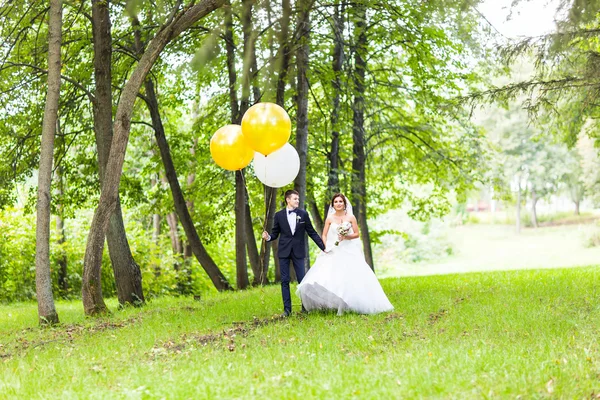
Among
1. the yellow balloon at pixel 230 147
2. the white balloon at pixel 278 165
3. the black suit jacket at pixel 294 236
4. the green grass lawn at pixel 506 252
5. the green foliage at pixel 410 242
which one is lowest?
the green grass lawn at pixel 506 252

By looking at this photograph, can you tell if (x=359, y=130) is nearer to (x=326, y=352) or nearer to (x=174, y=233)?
(x=174, y=233)

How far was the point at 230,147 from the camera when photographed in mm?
9922

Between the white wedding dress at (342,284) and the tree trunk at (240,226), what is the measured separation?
5652mm

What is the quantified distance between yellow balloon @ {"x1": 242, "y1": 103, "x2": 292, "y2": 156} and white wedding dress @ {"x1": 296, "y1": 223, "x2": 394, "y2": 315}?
1.77m

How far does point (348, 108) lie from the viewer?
15.5 meters

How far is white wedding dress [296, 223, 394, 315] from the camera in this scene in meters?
9.83

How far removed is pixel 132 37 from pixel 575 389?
41.0 feet

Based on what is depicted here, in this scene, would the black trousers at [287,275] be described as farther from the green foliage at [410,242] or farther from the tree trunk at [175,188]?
the green foliage at [410,242]

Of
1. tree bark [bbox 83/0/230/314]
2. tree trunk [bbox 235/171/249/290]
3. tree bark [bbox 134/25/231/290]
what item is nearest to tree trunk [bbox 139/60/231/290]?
tree bark [bbox 134/25/231/290]

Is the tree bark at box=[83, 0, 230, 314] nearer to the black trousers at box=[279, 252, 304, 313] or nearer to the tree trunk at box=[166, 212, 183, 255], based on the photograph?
the black trousers at box=[279, 252, 304, 313]

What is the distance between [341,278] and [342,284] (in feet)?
0.33

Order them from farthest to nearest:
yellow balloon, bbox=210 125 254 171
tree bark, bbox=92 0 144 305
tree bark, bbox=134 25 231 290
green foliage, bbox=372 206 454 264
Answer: green foliage, bbox=372 206 454 264 → tree bark, bbox=134 25 231 290 → tree bark, bbox=92 0 144 305 → yellow balloon, bbox=210 125 254 171

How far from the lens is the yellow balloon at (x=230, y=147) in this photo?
32.6ft

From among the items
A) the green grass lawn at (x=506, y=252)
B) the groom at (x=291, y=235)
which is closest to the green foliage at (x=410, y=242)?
the green grass lawn at (x=506, y=252)
